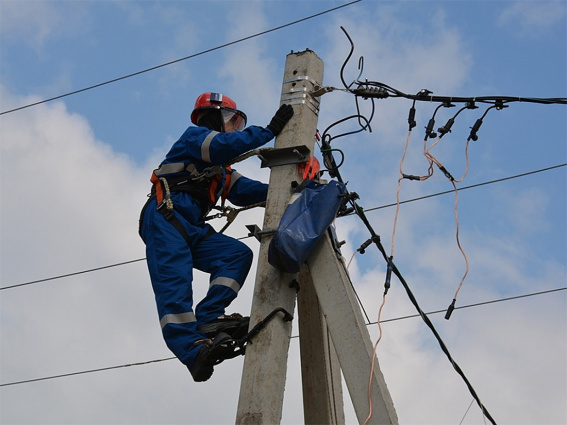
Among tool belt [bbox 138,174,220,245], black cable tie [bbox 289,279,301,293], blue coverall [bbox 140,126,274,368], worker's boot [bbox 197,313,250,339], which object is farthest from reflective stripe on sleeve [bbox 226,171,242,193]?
black cable tie [bbox 289,279,301,293]

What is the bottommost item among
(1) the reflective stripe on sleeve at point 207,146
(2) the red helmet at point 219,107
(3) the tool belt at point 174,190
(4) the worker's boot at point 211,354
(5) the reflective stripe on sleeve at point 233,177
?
(4) the worker's boot at point 211,354

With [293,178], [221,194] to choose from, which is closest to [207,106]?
[221,194]

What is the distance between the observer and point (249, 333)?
4.27 m

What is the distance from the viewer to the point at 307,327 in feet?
15.6

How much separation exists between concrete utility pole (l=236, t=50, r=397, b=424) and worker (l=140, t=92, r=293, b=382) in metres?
0.19

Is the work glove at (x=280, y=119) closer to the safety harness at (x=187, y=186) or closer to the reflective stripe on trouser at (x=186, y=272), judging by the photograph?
the safety harness at (x=187, y=186)

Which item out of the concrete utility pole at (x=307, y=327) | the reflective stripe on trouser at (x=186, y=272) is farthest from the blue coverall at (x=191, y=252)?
the concrete utility pole at (x=307, y=327)

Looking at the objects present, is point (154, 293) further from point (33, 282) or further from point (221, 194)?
point (33, 282)

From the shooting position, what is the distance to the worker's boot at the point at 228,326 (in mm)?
4520

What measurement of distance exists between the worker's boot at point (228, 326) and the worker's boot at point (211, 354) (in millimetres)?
112

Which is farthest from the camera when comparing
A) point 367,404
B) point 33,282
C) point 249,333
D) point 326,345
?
point 33,282

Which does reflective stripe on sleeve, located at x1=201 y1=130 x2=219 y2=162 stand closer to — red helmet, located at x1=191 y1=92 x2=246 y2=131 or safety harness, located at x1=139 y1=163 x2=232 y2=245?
safety harness, located at x1=139 y1=163 x2=232 y2=245

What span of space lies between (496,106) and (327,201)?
3.92 feet

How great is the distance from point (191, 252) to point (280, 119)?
0.93 metres
